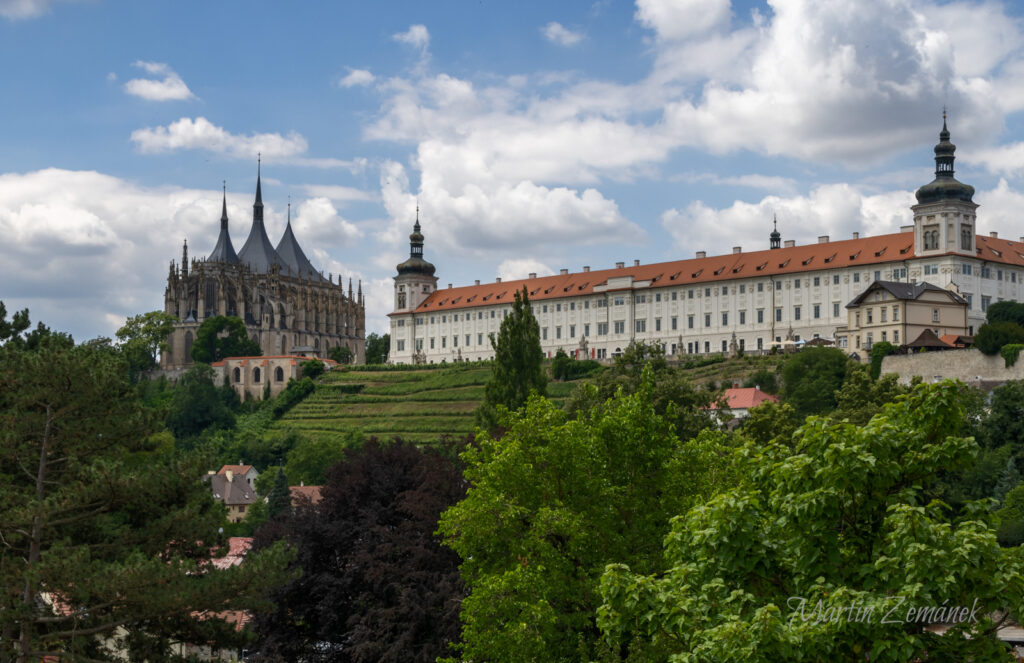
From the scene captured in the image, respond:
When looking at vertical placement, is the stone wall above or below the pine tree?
above

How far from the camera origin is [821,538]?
40.2 feet

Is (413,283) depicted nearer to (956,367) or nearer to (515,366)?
(956,367)

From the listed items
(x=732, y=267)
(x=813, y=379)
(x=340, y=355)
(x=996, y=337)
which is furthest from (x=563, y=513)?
(x=340, y=355)

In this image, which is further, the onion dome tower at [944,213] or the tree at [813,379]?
the onion dome tower at [944,213]

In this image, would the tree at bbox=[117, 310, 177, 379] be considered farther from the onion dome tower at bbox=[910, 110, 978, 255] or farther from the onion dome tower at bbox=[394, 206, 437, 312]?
the onion dome tower at bbox=[910, 110, 978, 255]

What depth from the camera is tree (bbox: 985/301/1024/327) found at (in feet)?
252

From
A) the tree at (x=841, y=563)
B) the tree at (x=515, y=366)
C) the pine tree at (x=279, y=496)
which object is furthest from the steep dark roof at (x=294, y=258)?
the tree at (x=841, y=563)

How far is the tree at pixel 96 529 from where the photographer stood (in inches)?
744

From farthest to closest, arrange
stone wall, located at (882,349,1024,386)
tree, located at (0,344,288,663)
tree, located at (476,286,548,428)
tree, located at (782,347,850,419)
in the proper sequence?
1. tree, located at (782,347,850,419)
2. stone wall, located at (882,349,1024,386)
3. tree, located at (476,286,548,428)
4. tree, located at (0,344,288,663)

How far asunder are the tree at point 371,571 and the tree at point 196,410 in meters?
75.6

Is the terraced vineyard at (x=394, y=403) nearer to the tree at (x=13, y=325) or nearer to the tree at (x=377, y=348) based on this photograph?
the tree at (x=377, y=348)

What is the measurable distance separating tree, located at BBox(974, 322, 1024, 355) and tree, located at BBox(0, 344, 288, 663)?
55.0 metres

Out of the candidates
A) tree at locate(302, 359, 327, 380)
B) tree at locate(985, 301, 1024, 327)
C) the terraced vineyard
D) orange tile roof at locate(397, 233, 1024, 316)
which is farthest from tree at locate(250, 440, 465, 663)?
tree at locate(302, 359, 327, 380)

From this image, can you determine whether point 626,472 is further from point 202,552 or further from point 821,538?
point 821,538
